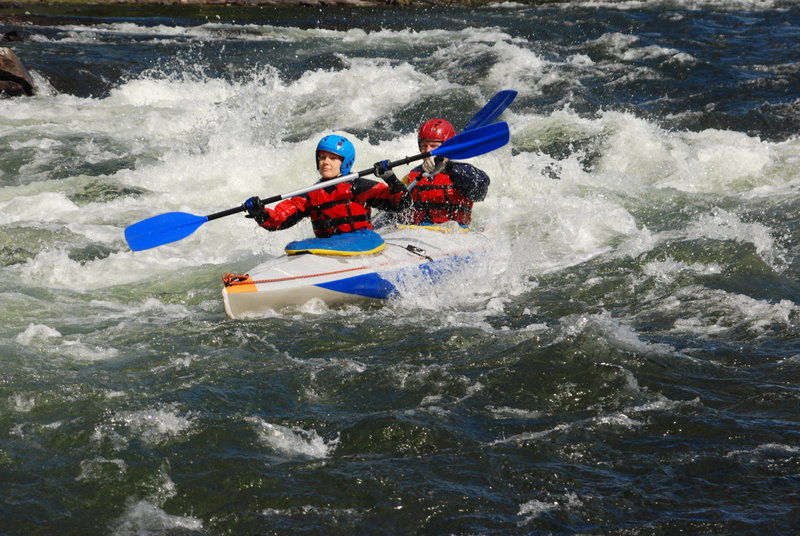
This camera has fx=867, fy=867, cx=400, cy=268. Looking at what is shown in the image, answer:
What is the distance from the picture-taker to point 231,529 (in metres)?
3.30

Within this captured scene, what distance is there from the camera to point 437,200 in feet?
22.9

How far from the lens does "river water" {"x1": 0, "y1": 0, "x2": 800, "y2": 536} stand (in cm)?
351

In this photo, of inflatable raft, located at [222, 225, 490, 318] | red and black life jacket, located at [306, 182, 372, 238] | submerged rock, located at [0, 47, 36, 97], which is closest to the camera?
inflatable raft, located at [222, 225, 490, 318]

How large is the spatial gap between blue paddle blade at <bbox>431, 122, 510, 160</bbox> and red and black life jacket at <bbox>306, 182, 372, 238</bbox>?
0.68m

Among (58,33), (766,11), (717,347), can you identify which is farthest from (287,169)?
(766,11)

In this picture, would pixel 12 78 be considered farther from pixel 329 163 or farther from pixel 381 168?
pixel 381 168

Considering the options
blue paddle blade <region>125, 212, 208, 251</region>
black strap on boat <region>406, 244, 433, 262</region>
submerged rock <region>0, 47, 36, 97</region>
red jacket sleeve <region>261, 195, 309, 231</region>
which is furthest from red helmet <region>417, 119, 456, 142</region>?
submerged rock <region>0, 47, 36, 97</region>

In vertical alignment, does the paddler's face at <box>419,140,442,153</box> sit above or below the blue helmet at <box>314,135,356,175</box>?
below

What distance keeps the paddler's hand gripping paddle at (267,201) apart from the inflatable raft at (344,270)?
439 mm

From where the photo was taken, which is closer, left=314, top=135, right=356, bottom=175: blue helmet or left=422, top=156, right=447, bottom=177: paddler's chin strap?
left=314, top=135, right=356, bottom=175: blue helmet

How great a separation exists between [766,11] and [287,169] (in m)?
14.2

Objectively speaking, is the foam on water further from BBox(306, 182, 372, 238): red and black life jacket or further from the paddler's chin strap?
the paddler's chin strap

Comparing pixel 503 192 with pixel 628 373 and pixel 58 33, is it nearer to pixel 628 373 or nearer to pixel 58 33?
pixel 628 373

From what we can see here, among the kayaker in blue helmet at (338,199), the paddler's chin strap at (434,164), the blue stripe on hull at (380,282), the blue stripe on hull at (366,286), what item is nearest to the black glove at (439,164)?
the paddler's chin strap at (434,164)
